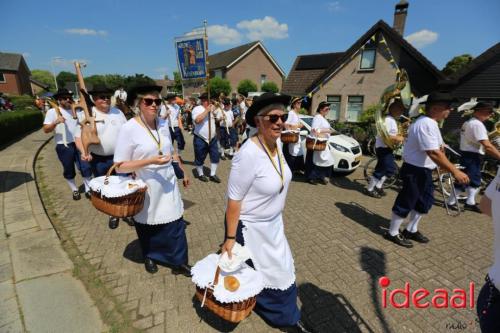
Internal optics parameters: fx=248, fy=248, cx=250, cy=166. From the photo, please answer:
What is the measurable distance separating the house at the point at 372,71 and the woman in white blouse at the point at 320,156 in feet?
28.9

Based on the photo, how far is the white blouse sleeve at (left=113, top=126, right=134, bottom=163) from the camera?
8.70 ft

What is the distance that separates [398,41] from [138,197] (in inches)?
751

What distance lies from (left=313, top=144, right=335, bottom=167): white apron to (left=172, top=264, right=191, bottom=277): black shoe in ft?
15.7

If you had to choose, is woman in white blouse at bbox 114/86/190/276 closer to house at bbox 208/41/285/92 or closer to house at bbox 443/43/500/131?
house at bbox 443/43/500/131

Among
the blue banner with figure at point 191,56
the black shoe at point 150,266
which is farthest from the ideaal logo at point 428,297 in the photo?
the blue banner with figure at point 191,56

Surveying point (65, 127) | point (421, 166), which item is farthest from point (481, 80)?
point (65, 127)

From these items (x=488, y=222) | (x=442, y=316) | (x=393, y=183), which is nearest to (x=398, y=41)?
(x=393, y=183)

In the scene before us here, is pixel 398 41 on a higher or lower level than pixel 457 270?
higher

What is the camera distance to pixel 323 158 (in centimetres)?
689

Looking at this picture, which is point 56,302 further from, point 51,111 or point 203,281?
point 51,111

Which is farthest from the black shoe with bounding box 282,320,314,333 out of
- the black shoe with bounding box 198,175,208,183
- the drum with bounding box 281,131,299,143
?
the black shoe with bounding box 198,175,208,183

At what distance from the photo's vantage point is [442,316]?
2789mm

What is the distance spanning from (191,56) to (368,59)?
14.7m

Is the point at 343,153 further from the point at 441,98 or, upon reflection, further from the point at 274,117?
the point at 274,117
